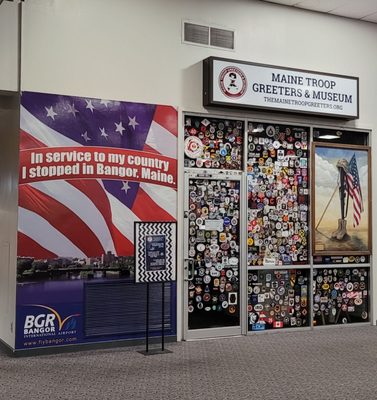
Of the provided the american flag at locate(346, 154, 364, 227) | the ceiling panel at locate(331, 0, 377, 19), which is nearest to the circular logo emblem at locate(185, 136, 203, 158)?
the american flag at locate(346, 154, 364, 227)

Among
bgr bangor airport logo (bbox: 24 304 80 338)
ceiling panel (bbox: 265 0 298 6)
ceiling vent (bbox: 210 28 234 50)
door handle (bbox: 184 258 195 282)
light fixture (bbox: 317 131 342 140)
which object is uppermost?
ceiling panel (bbox: 265 0 298 6)

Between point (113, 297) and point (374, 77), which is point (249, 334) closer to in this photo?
point (113, 297)

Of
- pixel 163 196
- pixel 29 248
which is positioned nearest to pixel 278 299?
pixel 163 196

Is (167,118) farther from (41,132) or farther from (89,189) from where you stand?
(41,132)

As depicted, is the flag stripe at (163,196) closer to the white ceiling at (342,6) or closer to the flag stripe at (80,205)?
the flag stripe at (80,205)

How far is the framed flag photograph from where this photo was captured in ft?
27.2

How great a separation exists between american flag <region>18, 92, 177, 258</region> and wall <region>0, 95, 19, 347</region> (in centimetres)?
20

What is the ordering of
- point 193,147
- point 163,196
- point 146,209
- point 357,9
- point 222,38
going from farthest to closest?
1. point 357,9
2. point 222,38
3. point 193,147
4. point 163,196
5. point 146,209

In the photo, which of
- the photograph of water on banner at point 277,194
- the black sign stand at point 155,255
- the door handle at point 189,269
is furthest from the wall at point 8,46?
the photograph of water on banner at point 277,194

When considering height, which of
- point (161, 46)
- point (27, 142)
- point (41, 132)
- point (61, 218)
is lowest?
point (61, 218)

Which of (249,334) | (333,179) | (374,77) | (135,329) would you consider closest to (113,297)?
(135,329)

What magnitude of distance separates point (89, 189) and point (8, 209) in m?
0.93

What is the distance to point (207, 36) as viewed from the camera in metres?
7.61

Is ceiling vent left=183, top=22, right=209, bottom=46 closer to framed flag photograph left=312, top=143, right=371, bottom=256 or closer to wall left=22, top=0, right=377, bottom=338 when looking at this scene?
wall left=22, top=0, right=377, bottom=338
